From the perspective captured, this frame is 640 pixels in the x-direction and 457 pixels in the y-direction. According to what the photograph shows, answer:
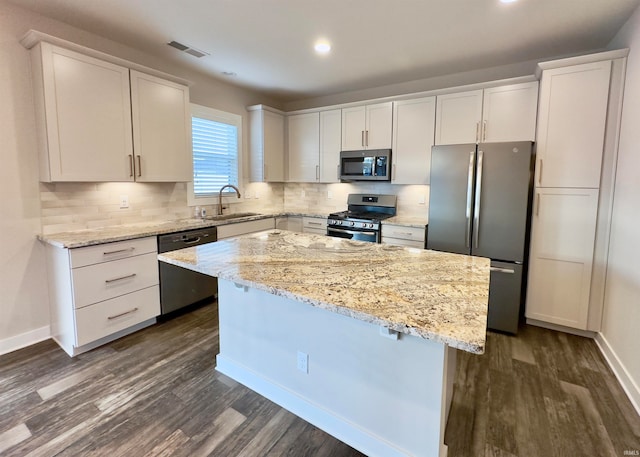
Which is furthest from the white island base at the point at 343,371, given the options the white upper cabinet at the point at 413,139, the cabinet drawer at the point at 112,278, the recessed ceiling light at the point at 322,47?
the white upper cabinet at the point at 413,139

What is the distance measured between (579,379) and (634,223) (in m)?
1.16

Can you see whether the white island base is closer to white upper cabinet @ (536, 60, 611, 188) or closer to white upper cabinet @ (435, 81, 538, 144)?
white upper cabinet @ (536, 60, 611, 188)

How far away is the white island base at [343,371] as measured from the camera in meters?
1.45

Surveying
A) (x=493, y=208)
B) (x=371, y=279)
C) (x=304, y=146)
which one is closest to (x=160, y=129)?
(x=304, y=146)

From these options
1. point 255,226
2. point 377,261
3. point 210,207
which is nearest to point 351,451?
point 377,261

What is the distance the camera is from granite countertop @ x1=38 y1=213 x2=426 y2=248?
246 cm

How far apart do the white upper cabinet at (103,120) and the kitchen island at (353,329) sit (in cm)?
143

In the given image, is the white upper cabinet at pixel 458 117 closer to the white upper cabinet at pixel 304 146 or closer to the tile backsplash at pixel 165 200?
the tile backsplash at pixel 165 200

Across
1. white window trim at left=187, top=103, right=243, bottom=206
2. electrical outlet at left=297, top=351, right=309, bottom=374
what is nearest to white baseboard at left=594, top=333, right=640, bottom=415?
electrical outlet at left=297, top=351, right=309, bottom=374

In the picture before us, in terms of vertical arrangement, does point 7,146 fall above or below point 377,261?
above

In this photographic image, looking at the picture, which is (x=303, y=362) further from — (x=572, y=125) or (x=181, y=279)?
(x=572, y=125)

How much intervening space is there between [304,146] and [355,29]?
6.83 ft

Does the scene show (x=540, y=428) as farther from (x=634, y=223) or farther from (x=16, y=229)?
(x=16, y=229)

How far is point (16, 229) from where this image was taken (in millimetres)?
2539
